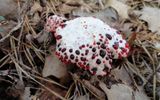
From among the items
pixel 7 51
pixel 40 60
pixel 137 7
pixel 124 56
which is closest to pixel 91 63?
pixel 124 56

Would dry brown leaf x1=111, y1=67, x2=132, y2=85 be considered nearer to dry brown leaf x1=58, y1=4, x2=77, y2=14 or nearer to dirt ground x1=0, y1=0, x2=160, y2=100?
dirt ground x1=0, y1=0, x2=160, y2=100

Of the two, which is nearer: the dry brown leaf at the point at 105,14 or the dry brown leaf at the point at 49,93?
the dry brown leaf at the point at 49,93

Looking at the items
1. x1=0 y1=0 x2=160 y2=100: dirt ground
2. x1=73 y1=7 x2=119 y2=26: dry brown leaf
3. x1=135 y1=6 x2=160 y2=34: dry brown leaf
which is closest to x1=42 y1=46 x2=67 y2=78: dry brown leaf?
x1=0 y1=0 x2=160 y2=100: dirt ground

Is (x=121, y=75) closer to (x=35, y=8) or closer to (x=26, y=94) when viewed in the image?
(x=26, y=94)

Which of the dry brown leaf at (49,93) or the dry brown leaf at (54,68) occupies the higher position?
the dry brown leaf at (54,68)

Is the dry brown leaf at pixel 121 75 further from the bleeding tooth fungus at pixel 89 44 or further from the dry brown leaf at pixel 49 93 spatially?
the dry brown leaf at pixel 49 93

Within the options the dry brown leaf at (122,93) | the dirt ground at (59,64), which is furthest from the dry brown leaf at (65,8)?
the dry brown leaf at (122,93)

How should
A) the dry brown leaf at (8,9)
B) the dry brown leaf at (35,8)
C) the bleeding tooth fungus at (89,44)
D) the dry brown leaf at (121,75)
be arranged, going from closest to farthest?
the bleeding tooth fungus at (89,44), the dry brown leaf at (121,75), the dry brown leaf at (8,9), the dry brown leaf at (35,8)

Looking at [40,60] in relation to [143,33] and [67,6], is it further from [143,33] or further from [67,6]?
[143,33]
